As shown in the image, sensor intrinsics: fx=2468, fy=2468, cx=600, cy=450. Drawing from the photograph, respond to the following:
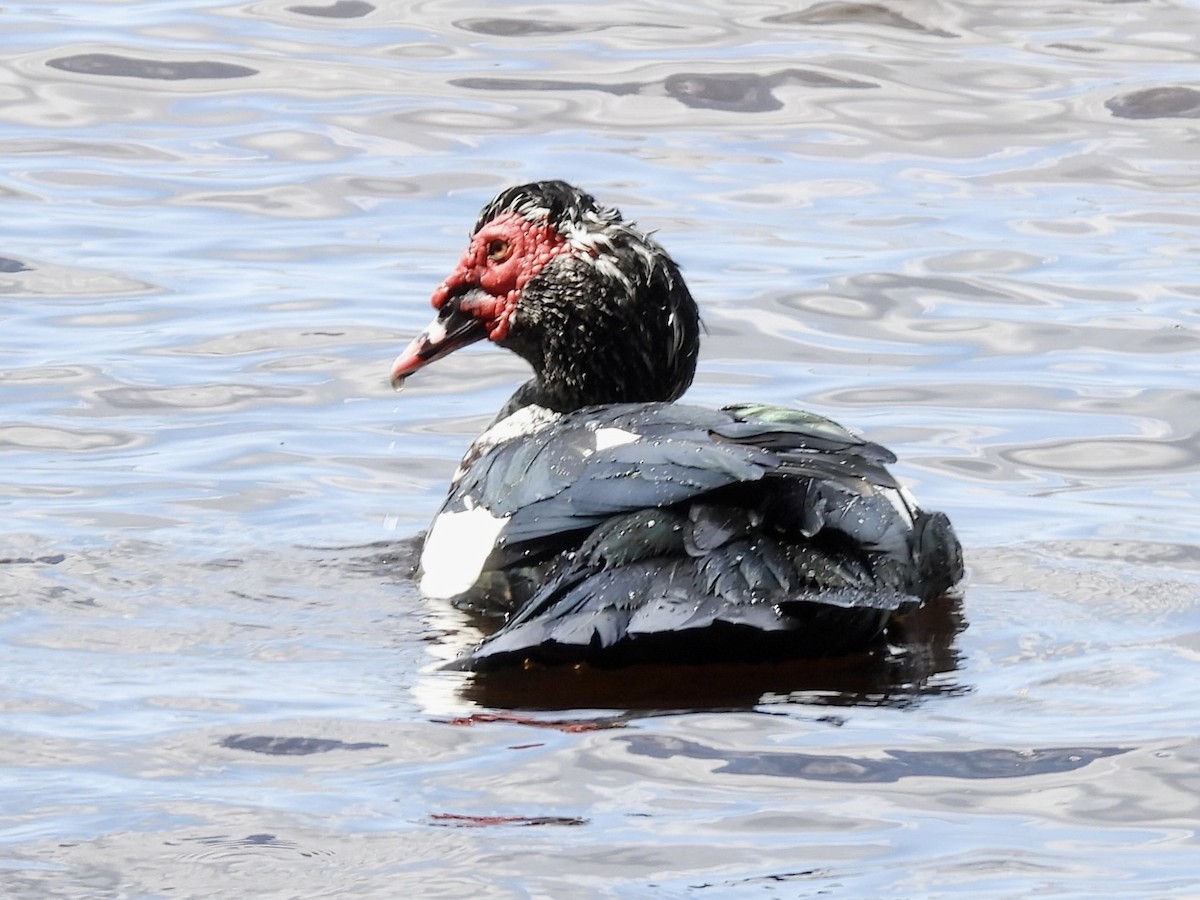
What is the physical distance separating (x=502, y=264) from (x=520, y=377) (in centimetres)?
261

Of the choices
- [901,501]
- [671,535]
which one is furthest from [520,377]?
[671,535]

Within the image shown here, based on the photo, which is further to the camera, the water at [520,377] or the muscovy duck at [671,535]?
the muscovy duck at [671,535]

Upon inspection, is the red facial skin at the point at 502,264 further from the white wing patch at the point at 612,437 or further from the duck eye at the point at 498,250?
the white wing patch at the point at 612,437

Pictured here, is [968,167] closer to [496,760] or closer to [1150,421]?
[1150,421]

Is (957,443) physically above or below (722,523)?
below

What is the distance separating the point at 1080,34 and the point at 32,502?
8820 mm

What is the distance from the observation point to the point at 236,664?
605cm

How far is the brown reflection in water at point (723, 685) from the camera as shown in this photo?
18.9 feet

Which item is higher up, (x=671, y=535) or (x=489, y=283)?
(x=489, y=283)

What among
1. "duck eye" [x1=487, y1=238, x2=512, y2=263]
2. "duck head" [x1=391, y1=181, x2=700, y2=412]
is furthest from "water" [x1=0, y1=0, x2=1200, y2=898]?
"duck eye" [x1=487, y1=238, x2=512, y2=263]

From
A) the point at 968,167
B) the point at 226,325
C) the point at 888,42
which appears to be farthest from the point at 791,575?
the point at 888,42

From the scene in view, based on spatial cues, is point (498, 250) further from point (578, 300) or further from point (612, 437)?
point (612, 437)

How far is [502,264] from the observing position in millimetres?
7289

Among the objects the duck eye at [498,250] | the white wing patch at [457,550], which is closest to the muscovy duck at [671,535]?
the white wing patch at [457,550]
